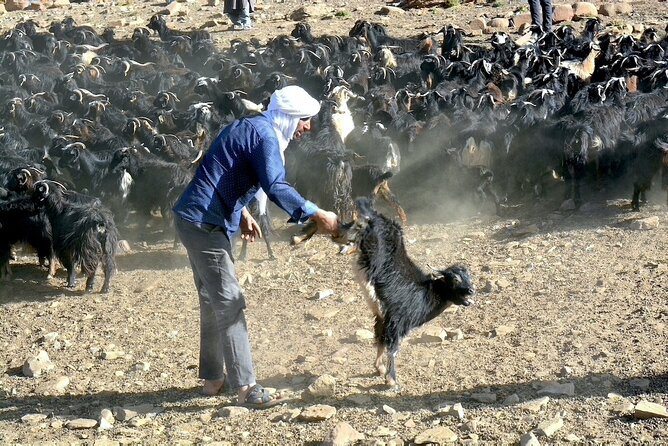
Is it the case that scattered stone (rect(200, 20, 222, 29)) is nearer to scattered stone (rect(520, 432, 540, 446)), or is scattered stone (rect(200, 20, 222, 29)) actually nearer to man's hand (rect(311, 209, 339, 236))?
man's hand (rect(311, 209, 339, 236))

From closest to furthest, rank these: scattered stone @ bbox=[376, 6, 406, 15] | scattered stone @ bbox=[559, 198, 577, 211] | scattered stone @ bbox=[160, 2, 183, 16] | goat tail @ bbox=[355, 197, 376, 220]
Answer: goat tail @ bbox=[355, 197, 376, 220]
scattered stone @ bbox=[559, 198, 577, 211]
scattered stone @ bbox=[376, 6, 406, 15]
scattered stone @ bbox=[160, 2, 183, 16]

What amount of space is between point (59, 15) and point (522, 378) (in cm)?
2434

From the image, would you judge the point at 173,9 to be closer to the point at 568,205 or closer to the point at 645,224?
the point at 568,205

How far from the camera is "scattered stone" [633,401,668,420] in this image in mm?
5574

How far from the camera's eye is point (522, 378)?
6.43 metres

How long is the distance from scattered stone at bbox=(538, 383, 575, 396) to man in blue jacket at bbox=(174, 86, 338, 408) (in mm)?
1730

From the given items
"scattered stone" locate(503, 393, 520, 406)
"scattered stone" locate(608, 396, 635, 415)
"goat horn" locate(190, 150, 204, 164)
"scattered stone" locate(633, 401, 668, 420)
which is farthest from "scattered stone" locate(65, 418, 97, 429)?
"goat horn" locate(190, 150, 204, 164)

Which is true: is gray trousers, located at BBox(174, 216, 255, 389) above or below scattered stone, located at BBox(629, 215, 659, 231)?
above

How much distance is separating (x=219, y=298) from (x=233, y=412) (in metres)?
0.74

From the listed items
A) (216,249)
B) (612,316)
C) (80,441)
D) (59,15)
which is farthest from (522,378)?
(59,15)

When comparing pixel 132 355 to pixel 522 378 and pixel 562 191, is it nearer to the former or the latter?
pixel 522 378

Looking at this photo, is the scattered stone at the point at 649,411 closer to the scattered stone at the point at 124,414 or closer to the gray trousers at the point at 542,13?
the scattered stone at the point at 124,414

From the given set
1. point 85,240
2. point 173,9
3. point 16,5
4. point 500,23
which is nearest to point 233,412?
point 85,240

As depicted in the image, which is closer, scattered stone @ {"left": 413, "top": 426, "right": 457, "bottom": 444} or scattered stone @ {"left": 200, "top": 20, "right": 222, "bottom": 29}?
scattered stone @ {"left": 413, "top": 426, "right": 457, "bottom": 444}
